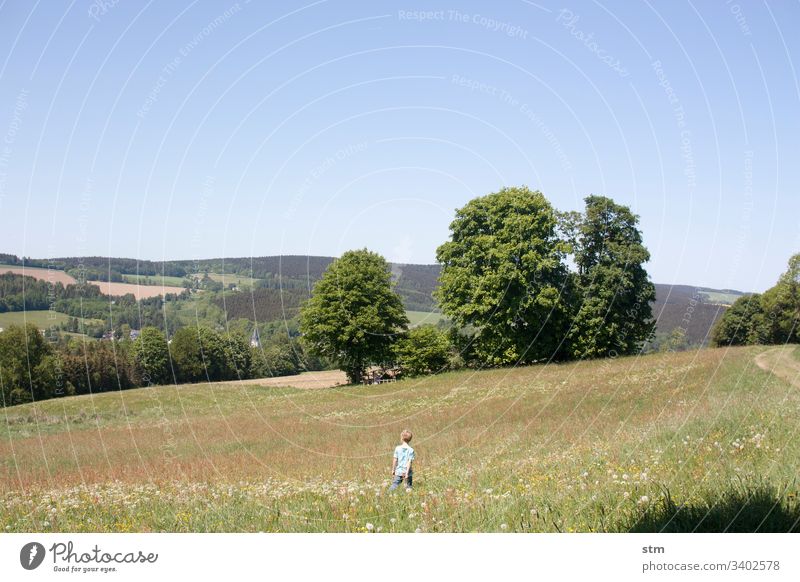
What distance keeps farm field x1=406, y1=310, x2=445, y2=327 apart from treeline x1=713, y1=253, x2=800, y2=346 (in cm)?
2610

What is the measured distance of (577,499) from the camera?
7.27m

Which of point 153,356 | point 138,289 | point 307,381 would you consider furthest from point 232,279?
point 307,381

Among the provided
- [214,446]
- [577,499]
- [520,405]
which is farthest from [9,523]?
[520,405]

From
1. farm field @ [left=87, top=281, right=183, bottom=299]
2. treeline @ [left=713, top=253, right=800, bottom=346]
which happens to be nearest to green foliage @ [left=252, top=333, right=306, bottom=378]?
farm field @ [left=87, top=281, right=183, bottom=299]

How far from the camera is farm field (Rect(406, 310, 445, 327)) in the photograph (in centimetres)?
6214

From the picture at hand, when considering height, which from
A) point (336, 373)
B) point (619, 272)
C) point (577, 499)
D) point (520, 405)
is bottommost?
point (336, 373)

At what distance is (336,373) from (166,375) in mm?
23827

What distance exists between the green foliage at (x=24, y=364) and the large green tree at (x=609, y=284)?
34780 mm

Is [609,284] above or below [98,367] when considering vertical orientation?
above

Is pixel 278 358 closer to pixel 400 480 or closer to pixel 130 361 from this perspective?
pixel 130 361

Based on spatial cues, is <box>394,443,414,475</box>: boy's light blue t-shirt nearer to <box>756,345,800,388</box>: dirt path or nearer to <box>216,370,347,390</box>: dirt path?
<box>756,345,800,388</box>: dirt path

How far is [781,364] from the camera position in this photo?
28969 millimetres

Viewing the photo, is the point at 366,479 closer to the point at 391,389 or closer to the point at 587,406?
the point at 587,406

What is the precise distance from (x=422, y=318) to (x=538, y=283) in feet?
65.9
